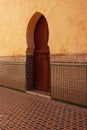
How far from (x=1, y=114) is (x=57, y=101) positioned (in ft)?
4.63

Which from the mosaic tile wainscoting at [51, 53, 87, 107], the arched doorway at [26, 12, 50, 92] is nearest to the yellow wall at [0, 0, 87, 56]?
the arched doorway at [26, 12, 50, 92]

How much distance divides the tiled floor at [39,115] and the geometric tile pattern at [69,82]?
0.16 m

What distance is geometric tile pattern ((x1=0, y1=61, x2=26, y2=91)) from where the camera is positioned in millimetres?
6996

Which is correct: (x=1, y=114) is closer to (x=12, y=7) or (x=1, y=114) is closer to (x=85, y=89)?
(x=85, y=89)

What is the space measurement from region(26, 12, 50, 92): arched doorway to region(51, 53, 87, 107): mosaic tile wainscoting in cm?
82

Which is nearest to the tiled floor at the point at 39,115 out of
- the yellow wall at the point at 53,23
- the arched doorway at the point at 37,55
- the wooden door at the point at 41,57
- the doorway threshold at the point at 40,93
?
the doorway threshold at the point at 40,93

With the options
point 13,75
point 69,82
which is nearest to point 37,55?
point 13,75

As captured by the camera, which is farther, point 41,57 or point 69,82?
point 41,57

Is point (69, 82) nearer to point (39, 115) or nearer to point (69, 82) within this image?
point (69, 82)

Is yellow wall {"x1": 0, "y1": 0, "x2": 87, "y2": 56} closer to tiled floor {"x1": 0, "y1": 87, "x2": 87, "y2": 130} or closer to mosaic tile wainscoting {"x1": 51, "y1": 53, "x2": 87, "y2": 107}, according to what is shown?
mosaic tile wainscoting {"x1": 51, "y1": 53, "x2": 87, "y2": 107}

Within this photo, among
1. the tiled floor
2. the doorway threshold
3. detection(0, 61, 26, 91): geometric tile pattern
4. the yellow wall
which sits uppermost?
the yellow wall

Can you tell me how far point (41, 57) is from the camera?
666cm

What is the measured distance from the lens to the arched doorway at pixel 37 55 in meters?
6.50

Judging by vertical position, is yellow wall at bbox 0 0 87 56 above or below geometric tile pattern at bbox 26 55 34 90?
above
